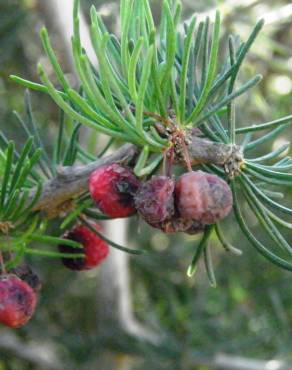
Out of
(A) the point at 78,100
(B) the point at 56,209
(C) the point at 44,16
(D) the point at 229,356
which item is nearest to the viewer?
(A) the point at 78,100

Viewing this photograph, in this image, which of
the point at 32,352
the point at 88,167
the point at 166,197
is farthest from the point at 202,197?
the point at 32,352

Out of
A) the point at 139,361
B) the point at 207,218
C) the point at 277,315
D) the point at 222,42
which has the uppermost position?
the point at 222,42

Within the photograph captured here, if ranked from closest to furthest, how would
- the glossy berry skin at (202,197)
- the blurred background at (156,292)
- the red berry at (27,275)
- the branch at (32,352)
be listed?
the glossy berry skin at (202,197)
the red berry at (27,275)
the blurred background at (156,292)
the branch at (32,352)

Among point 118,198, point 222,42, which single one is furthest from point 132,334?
point 118,198

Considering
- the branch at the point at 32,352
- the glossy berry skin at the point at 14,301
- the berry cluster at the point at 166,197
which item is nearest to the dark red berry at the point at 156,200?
the berry cluster at the point at 166,197

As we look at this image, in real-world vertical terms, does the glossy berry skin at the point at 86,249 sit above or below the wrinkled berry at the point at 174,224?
below

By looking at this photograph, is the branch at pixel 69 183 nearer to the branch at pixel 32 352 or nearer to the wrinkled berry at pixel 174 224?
the wrinkled berry at pixel 174 224

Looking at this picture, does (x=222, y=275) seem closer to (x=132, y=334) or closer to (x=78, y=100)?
(x=132, y=334)

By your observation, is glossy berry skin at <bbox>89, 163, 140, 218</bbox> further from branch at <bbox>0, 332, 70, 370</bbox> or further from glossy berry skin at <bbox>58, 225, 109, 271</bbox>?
branch at <bbox>0, 332, 70, 370</bbox>

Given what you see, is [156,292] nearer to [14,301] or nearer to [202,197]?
[14,301]
